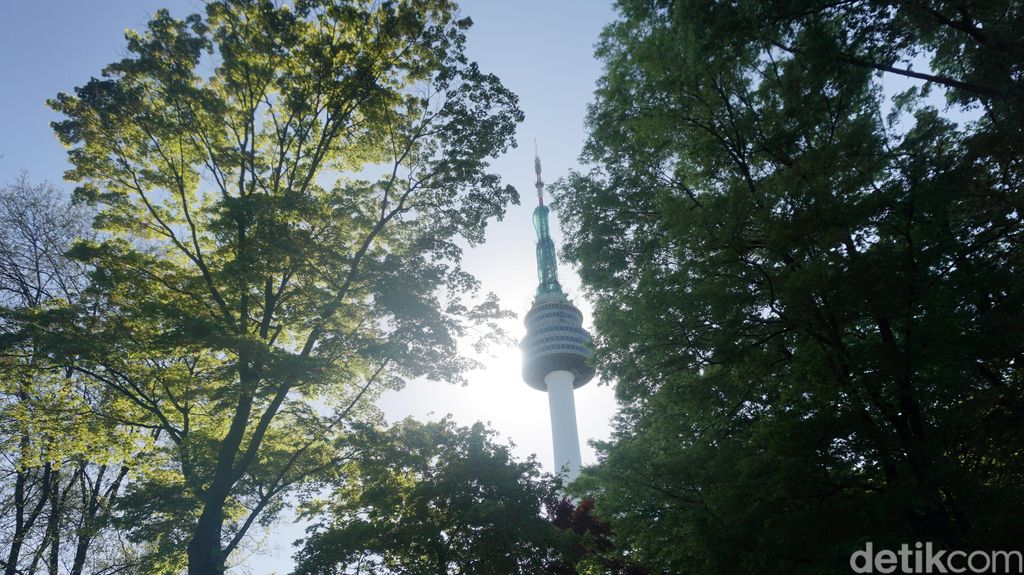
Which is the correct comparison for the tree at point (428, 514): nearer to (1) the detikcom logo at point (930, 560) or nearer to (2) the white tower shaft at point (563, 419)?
(1) the detikcom logo at point (930, 560)

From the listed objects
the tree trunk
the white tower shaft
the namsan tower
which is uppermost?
the namsan tower

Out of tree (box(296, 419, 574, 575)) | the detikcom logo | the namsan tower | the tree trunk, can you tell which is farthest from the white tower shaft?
the detikcom logo

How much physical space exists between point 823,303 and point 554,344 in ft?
212

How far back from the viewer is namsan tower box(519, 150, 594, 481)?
2798 inches

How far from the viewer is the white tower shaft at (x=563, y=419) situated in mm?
68438

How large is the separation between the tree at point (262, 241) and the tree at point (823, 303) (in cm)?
529

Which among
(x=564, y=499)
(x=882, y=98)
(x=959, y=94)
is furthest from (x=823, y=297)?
(x=564, y=499)

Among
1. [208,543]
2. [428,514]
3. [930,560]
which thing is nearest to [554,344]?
[428,514]

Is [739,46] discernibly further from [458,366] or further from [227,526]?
[227,526]

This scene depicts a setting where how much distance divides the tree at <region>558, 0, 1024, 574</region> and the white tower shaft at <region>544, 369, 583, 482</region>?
61450mm

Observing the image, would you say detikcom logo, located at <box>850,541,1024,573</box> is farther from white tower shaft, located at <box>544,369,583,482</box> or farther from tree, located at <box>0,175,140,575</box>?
white tower shaft, located at <box>544,369,583,482</box>

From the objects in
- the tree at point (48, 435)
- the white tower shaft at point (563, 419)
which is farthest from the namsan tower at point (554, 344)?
the tree at point (48, 435)

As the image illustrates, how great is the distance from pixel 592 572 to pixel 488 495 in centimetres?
301

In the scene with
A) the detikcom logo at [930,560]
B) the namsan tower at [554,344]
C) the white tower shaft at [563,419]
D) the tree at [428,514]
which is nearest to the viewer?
the detikcom logo at [930,560]
